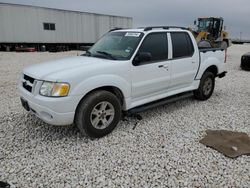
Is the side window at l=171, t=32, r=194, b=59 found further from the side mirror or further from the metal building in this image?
the metal building

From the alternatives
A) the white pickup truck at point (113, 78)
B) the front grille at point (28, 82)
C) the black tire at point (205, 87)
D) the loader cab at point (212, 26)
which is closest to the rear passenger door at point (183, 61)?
the white pickup truck at point (113, 78)

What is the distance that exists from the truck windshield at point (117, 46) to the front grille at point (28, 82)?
4.21 feet

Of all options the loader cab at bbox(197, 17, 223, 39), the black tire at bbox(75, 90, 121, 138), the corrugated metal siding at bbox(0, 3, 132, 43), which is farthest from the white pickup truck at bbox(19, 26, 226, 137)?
the corrugated metal siding at bbox(0, 3, 132, 43)

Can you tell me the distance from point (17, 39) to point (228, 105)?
1872 cm

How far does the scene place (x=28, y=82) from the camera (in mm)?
3545

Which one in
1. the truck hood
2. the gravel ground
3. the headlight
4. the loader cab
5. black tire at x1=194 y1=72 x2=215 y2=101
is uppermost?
the loader cab

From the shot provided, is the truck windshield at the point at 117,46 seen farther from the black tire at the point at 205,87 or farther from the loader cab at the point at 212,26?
the loader cab at the point at 212,26

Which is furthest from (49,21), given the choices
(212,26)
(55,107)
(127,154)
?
(127,154)

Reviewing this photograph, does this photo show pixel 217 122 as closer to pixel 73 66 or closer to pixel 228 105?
pixel 228 105

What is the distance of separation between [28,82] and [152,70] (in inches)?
87.5

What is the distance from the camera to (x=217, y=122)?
14.3ft

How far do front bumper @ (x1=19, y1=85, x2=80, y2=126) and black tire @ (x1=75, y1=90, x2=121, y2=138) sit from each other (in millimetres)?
144

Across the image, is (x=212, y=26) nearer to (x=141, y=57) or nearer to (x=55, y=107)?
(x=141, y=57)

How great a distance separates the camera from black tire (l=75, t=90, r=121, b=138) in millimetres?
3328
